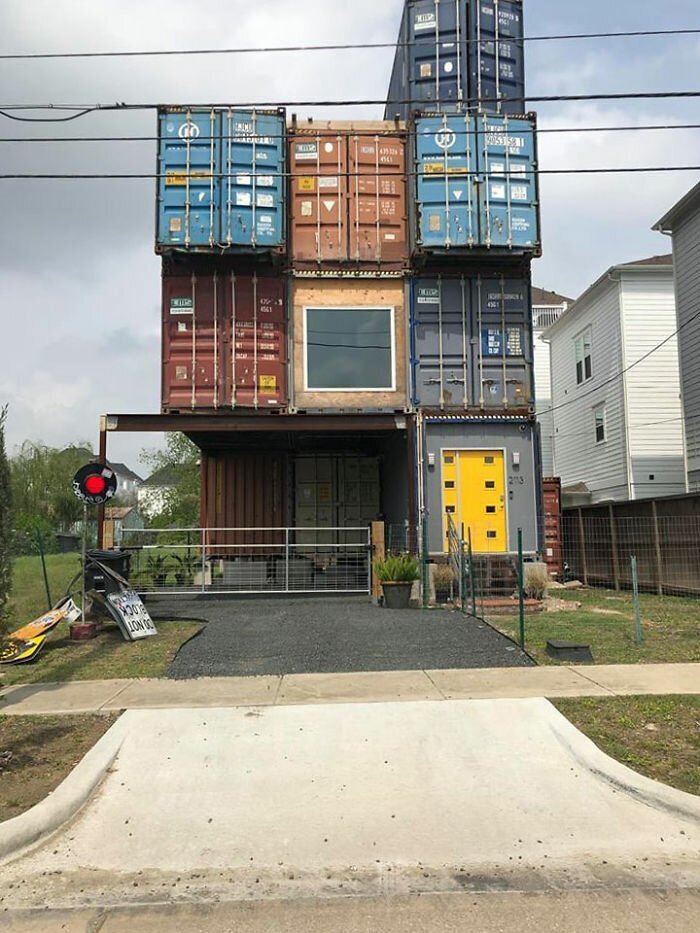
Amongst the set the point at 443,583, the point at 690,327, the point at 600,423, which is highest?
the point at 690,327

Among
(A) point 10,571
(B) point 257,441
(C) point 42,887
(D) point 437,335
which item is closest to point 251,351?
(B) point 257,441

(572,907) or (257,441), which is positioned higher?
(257,441)

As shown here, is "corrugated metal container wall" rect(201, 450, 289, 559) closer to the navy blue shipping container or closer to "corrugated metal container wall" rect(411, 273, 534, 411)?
"corrugated metal container wall" rect(411, 273, 534, 411)

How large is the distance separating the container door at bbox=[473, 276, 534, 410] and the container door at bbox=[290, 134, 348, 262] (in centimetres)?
324

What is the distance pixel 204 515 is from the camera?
17.5 metres

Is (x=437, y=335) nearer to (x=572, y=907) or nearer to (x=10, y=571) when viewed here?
(x=10, y=571)

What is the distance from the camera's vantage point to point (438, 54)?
627 inches

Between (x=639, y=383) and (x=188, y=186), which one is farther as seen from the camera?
(x=639, y=383)

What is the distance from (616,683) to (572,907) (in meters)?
4.04

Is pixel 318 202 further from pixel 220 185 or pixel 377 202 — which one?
pixel 220 185

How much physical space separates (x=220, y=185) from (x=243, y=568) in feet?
26.4

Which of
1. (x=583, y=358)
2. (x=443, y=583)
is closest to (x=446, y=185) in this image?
(x=443, y=583)

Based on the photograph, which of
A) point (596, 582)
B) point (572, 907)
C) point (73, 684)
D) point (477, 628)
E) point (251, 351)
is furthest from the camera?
point (596, 582)

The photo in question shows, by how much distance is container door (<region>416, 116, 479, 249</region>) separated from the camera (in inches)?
580
